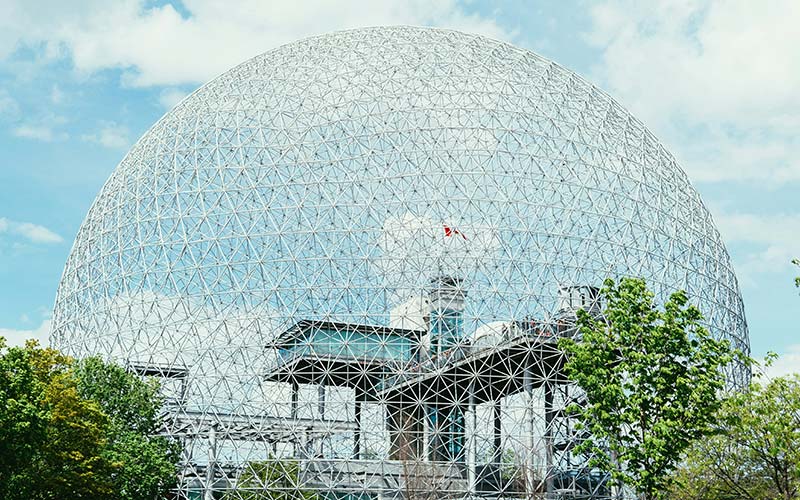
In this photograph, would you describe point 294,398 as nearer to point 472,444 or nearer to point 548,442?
point 472,444

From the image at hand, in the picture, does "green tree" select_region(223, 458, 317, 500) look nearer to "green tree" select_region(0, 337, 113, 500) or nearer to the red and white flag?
"green tree" select_region(0, 337, 113, 500)

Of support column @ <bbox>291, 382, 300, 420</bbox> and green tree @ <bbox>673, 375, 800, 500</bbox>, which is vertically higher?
support column @ <bbox>291, 382, 300, 420</bbox>

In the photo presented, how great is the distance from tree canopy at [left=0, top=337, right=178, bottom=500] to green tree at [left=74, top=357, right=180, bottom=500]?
0.10ft

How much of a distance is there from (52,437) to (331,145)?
617 inches

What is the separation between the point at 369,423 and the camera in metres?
29.6

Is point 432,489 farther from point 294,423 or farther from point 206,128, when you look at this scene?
point 206,128

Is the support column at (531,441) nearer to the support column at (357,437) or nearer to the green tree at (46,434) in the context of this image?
the support column at (357,437)

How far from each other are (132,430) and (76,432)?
14.8 ft

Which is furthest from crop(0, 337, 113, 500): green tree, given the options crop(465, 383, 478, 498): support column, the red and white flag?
the red and white flag

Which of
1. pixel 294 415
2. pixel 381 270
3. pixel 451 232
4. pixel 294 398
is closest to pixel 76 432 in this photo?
pixel 294 415

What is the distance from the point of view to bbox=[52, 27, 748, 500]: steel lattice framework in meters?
29.9

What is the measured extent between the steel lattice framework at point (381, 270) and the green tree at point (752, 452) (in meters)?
8.97

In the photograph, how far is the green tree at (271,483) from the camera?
95.9 feet

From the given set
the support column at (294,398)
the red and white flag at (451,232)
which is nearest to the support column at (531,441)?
the red and white flag at (451,232)
